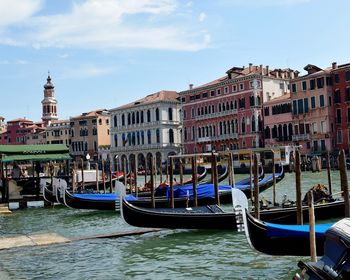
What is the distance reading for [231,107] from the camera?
37.0m

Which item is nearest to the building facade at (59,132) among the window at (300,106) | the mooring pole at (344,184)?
the window at (300,106)

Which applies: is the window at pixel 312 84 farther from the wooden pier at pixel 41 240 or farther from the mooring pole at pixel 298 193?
the mooring pole at pixel 298 193

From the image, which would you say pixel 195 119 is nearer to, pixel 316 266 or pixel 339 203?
pixel 339 203

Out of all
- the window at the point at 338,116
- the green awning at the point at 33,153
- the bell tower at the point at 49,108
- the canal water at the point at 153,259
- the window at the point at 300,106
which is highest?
the bell tower at the point at 49,108

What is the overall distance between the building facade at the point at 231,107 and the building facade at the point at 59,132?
18.5 meters

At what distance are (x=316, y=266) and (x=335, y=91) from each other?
2814 centimetres

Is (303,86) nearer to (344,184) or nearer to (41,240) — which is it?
(344,184)

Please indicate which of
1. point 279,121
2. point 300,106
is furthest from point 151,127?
point 300,106

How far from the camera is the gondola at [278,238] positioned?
5.85 m

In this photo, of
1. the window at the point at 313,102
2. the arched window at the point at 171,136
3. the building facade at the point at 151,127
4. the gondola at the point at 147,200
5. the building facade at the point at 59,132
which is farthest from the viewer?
the building facade at the point at 59,132

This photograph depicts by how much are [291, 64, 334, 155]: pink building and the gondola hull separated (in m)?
23.7

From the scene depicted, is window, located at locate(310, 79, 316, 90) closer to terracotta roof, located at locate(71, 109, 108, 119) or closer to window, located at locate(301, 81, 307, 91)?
window, located at locate(301, 81, 307, 91)

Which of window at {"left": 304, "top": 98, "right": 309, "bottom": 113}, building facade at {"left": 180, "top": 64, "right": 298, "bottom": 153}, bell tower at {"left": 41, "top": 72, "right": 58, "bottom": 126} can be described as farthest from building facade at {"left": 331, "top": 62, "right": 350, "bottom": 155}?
bell tower at {"left": 41, "top": 72, "right": 58, "bottom": 126}

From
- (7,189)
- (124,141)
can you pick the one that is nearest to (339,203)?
(7,189)
